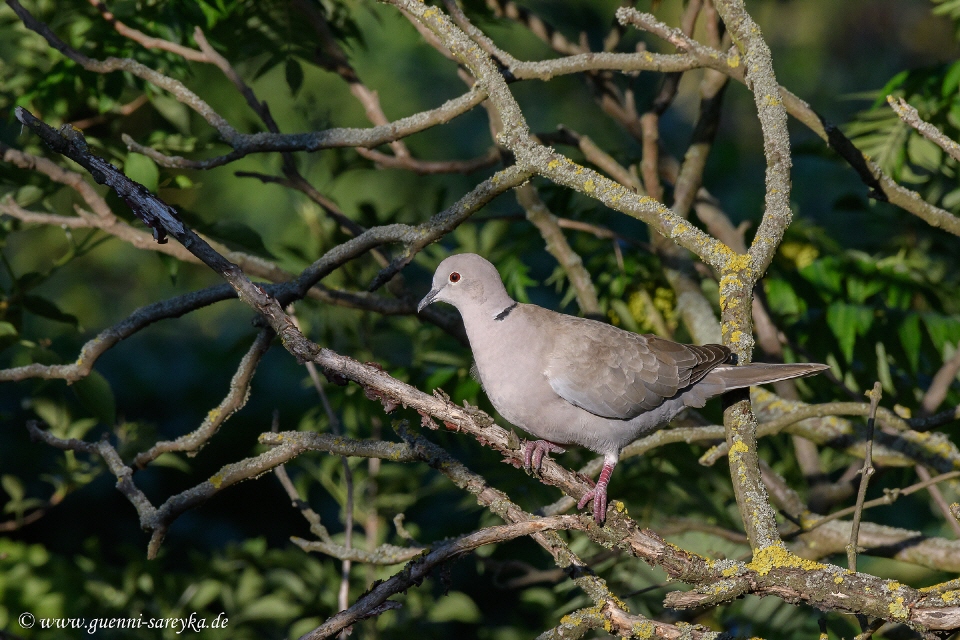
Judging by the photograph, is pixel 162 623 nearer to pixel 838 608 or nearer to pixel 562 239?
pixel 562 239

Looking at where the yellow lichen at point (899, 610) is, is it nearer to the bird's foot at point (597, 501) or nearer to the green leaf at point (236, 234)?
the bird's foot at point (597, 501)

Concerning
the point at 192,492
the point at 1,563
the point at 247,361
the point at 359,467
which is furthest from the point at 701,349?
the point at 1,563

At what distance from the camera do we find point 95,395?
3.65 m

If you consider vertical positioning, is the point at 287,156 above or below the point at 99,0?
below

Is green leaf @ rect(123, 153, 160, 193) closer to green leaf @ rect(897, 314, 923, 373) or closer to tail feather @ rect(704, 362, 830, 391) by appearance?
tail feather @ rect(704, 362, 830, 391)

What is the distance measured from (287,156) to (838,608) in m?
Result: 3.35

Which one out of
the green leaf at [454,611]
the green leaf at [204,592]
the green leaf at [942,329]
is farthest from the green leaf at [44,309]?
the green leaf at [942,329]

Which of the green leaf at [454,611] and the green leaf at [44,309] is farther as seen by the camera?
the green leaf at [454,611]

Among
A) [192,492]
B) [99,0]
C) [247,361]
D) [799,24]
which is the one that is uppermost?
[799,24]

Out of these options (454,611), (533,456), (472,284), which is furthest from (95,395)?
(454,611)

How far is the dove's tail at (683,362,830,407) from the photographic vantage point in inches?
120

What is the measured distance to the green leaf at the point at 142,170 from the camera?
364cm

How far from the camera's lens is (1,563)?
174 inches

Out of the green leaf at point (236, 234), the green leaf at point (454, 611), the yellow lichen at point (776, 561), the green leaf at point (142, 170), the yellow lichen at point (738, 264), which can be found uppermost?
the green leaf at point (142, 170)
